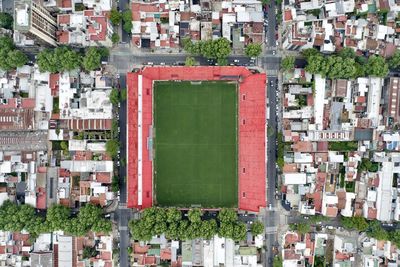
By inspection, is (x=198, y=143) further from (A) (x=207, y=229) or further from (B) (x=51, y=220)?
(B) (x=51, y=220)

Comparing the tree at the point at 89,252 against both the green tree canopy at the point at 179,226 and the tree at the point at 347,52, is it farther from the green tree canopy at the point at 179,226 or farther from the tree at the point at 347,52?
the tree at the point at 347,52

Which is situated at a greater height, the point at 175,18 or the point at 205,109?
the point at 175,18

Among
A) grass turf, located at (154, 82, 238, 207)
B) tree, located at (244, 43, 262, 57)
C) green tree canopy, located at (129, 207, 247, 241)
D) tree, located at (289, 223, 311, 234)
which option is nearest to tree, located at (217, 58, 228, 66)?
grass turf, located at (154, 82, 238, 207)

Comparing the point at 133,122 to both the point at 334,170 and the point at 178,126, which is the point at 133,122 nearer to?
the point at 178,126

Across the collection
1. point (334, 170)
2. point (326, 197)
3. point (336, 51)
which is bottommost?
point (326, 197)

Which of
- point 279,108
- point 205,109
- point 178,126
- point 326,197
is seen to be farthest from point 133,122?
point 326,197

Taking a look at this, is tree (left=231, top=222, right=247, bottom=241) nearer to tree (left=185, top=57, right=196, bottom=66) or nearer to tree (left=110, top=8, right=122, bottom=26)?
tree (left=185, top=57, right=196, bottom=66)
